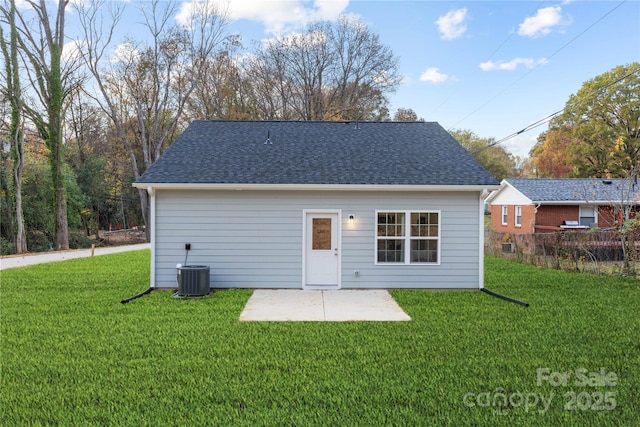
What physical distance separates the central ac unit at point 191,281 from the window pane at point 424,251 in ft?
15.6

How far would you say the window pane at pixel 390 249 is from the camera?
28.5ft

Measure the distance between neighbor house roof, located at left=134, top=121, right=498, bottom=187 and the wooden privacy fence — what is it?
4850mm

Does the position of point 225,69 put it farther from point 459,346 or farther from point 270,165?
point 459,346

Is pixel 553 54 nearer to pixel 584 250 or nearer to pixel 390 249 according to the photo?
pixel 584 250

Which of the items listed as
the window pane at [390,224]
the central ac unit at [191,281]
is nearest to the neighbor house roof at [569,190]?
the window pane at [390,224]

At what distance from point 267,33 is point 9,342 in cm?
2575

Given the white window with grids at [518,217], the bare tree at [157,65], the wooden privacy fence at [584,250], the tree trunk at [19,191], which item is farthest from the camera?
the bare tree at [157,65]

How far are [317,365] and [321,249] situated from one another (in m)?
4.45

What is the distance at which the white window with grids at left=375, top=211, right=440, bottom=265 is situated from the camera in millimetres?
8656

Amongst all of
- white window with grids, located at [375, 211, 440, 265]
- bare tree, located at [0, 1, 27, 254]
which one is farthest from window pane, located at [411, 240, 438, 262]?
bare tree, located at [0, 1, 27, 254]

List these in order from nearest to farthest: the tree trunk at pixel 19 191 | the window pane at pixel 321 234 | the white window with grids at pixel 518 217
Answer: the window pane at pixel 321 234
the tree trunk at pixel 19 191
the white window with grids at pixel 518 217

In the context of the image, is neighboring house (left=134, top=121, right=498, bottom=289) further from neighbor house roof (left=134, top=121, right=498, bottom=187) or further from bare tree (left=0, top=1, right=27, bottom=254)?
bare tree (left=0, top=1, right=27, bottom=254)

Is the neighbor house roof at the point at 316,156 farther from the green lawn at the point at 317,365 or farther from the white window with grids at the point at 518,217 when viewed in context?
the white window with grids at the point at 518,217

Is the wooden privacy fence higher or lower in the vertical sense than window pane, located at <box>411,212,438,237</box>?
lower
